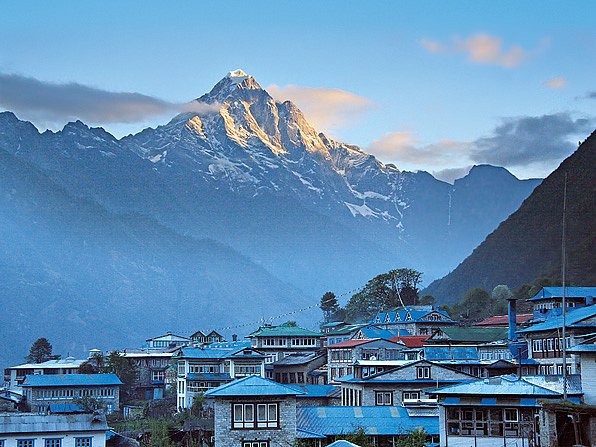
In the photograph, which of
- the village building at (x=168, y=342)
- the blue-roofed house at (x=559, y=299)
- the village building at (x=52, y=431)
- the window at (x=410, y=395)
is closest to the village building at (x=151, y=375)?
the village building at (x=168, y=342)

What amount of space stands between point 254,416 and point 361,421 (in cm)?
693

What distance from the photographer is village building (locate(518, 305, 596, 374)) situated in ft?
211

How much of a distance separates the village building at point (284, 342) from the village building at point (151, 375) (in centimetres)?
1081

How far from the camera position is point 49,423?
56.0m

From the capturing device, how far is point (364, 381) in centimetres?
6306

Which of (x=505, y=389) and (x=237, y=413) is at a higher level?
(x=505, y=389)

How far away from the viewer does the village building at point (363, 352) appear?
80938 mm

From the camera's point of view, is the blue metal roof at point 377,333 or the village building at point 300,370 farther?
the blue metal roof at point 377,333

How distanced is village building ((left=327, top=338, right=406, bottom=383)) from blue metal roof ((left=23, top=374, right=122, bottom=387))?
24.2 m

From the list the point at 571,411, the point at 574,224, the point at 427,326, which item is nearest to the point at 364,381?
the point at 571,411

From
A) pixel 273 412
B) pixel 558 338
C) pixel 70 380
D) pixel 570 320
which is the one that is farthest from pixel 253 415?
pixel 70 380

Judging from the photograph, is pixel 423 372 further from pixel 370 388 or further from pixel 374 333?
pixel 374 333

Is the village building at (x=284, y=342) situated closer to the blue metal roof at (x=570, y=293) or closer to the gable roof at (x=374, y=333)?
the gable roof at (x=374, y=333)

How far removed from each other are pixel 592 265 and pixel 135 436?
8317 centimetres
